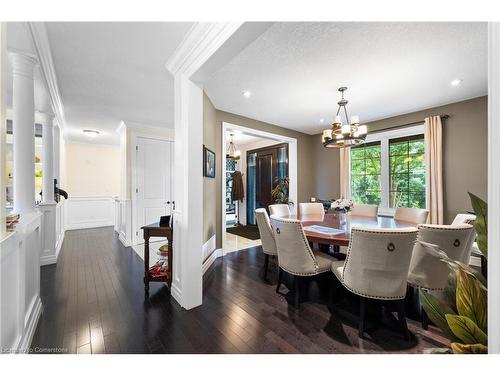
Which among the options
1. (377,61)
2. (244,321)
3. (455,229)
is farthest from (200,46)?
(455,229)

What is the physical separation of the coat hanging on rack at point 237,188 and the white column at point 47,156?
14.4ft

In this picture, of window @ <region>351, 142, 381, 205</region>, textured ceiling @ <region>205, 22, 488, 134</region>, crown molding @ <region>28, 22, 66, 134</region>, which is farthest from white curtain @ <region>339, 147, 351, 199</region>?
crown molding @ <region>28, 22, 66, 134</region>

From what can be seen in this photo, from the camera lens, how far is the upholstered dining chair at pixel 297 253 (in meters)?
1.99

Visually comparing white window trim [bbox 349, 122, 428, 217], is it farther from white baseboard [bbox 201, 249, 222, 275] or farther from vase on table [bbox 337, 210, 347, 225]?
white baseboard [bbox 201, 249, 222, 275]

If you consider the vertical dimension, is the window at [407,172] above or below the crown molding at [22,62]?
below

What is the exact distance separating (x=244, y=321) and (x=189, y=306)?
1.86 feet

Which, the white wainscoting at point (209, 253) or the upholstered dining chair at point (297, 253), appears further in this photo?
the white wainscoting at point (209, 253)

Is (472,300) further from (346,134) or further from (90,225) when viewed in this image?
(90,225)

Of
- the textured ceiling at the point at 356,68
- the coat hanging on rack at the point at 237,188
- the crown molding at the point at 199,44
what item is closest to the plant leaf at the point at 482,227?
the crown molding at the point at 199,44

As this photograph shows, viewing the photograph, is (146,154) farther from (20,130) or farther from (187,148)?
(187,148)

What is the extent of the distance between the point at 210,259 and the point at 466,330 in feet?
9.56

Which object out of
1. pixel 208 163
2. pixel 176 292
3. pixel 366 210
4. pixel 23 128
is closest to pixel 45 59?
pixel 23 128

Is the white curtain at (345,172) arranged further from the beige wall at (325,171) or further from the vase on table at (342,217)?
the vase on table at (342,217)

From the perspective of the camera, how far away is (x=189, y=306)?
Result: 2.02 metres
